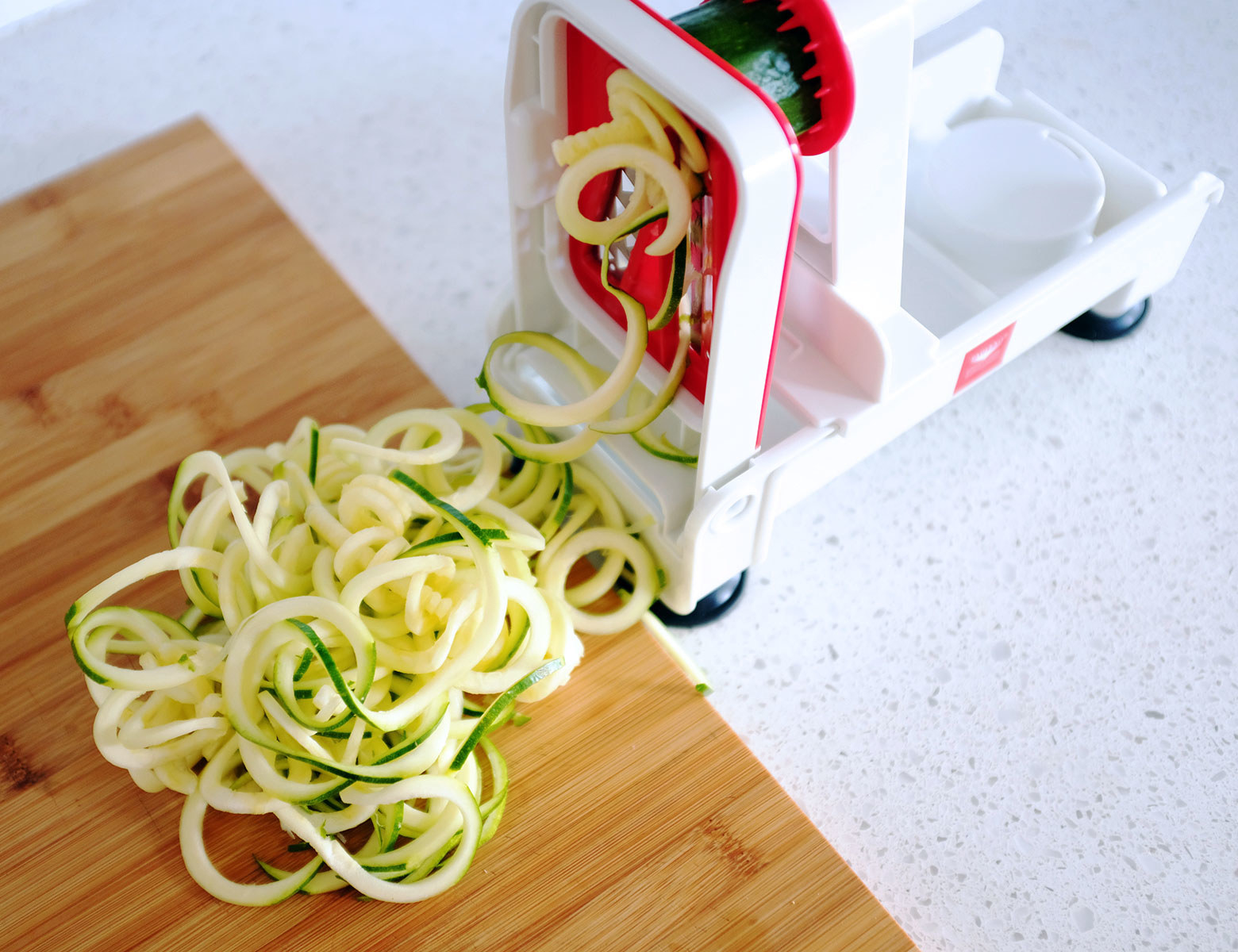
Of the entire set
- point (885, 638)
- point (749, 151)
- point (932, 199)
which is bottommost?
point (885, 638)

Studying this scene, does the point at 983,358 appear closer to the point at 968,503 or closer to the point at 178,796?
the point at 968,503

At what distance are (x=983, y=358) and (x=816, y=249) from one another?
185mm

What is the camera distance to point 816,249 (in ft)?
2.82

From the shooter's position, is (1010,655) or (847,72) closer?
(847,72)

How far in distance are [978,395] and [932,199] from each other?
0.21 m

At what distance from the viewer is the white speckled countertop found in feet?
2.95

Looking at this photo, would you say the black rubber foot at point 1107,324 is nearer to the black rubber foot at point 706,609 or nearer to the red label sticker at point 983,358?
the red label sticker at point 983,358

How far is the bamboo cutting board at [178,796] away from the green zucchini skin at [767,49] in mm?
422

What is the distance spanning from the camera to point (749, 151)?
2.07 ft

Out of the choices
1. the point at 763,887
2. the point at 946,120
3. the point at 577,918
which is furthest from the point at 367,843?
the point at 946,120

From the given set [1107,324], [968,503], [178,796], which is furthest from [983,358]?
[178,796]

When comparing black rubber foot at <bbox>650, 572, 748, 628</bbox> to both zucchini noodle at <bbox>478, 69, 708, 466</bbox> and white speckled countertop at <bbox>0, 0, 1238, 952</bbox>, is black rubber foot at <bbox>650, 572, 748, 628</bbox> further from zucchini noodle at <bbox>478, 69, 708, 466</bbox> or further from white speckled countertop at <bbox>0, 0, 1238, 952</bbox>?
zucchini noodle at <bbox>478, 69, 708, 466</bbox>

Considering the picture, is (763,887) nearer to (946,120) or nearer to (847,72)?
(847,72)

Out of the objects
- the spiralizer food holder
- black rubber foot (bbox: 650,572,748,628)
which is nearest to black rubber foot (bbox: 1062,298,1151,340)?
the spiralizer food holder
